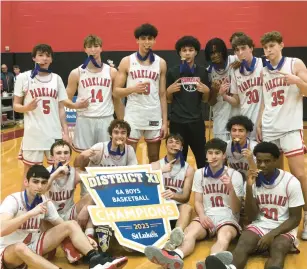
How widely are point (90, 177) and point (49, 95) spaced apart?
41.1 inches

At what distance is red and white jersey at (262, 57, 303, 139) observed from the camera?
170 inches

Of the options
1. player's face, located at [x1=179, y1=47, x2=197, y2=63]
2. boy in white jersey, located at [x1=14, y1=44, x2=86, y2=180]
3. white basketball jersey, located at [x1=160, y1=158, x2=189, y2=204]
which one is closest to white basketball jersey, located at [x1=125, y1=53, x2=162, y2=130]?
player's face, located at [x1=179, y1=47, x2=197, y2=63]

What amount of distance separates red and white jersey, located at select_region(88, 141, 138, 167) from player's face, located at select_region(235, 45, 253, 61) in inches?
61.5

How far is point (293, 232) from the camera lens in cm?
396

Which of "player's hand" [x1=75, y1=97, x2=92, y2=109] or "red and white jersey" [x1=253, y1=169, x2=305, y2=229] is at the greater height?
"player's hand" [x1=75, y1=97, x2=92, y2=109]

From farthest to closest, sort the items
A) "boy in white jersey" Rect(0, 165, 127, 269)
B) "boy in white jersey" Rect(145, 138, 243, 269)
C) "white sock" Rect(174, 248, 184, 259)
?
1. "boy in white jersey" Rect(145, 138, 243, 269)
2. "white sock" Rect(174, 248, 184, 259)
3. "boy in white jersey" Rect(0, 165, 127, 269)

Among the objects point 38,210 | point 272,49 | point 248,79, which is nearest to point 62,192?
point 38,210

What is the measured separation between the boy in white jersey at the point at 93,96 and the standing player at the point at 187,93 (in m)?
0.71

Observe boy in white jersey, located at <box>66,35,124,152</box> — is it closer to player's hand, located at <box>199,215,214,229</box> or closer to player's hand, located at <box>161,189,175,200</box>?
player's hand, located at <box>161,189,175,200</box>

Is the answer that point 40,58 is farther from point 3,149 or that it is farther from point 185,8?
point 185,8

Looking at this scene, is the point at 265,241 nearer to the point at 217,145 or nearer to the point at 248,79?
the point at 217,145

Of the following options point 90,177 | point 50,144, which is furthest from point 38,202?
point 50,144

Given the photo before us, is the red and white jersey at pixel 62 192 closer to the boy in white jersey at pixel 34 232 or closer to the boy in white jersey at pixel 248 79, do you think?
the boy in white jersey at pixel 34 232

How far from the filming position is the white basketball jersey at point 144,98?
4973 mm
